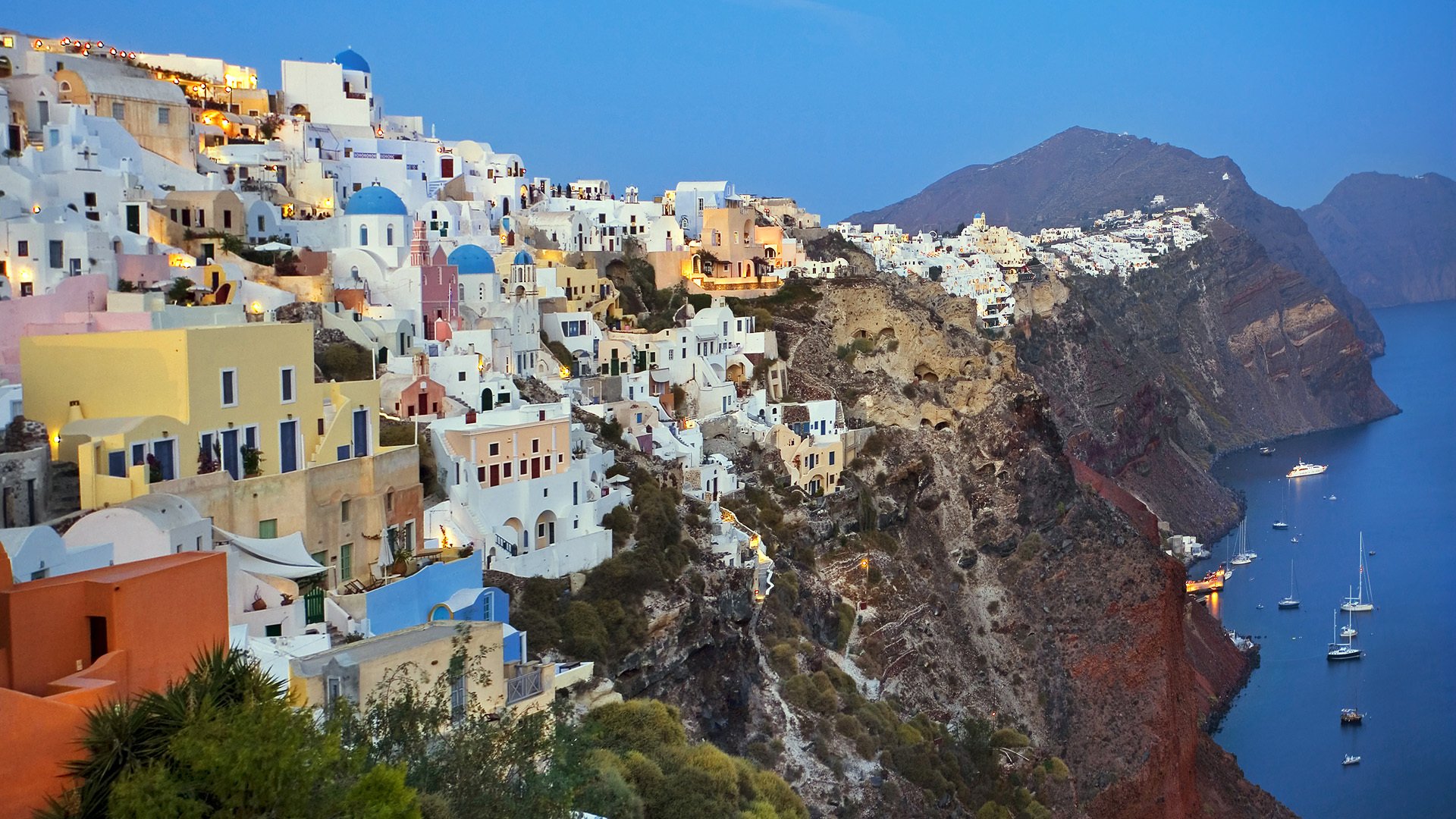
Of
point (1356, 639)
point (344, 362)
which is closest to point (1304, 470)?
point (1356, 639)

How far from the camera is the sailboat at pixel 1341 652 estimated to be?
217 feet

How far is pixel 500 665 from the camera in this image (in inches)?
753

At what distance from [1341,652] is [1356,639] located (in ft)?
12.9

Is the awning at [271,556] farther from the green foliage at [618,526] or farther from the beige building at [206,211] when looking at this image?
the beige building at [206,211]

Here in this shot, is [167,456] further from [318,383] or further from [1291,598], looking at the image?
[1291,598]

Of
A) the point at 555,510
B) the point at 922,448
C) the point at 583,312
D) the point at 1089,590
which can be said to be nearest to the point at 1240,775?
the point at 1089,590

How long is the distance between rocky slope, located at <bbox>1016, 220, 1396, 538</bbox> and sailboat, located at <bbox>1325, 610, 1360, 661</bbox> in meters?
17.4

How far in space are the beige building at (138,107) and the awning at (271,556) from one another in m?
20.4

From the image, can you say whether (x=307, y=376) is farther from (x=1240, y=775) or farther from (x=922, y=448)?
(x=1240, y=775)

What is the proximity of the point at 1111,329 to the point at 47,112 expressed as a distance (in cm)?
9010

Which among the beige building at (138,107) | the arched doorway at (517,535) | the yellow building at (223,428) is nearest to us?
the yellow building at (223,428)

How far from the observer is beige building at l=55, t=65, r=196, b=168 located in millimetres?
38531

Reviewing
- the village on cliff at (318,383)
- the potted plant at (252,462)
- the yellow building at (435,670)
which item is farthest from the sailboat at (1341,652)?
the potted plant at (252,462)

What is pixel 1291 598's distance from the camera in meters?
76.5
